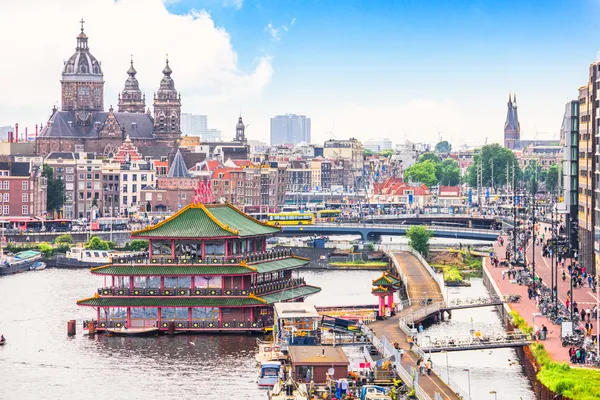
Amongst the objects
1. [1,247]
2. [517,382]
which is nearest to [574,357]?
[517,382]

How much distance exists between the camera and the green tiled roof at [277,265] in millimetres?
106875

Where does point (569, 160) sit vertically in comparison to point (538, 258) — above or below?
above

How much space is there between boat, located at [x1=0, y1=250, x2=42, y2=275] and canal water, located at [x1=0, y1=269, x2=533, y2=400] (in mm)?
40540

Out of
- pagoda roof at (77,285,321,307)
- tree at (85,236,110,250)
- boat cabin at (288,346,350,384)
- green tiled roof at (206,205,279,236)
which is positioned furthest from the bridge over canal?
boat cabin at (288,346,350,384)

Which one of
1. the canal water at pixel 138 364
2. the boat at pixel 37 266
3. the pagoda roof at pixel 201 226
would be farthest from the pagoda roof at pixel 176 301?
the boat at pixel 37 266

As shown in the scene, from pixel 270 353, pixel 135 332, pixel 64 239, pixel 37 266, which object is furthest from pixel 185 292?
pixel 64 239

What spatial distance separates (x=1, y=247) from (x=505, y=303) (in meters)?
86.3

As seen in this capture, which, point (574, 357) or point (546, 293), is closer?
point (574, 357)

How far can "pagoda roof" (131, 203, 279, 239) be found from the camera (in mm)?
106188

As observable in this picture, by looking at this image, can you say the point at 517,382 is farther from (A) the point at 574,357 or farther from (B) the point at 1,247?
(B) the point at 1,247

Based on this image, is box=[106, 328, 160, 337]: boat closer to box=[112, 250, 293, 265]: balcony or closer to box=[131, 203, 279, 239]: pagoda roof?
box=[112, 250, 293, 265]: balcony

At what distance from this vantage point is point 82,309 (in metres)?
120

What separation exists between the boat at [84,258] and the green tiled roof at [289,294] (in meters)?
57.5

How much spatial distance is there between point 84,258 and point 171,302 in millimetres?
70583
